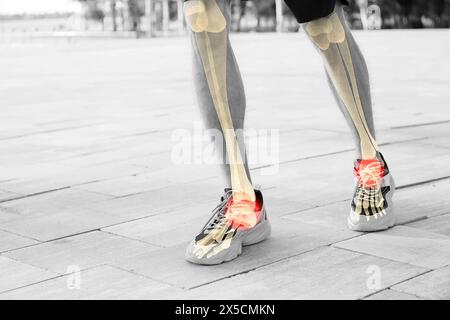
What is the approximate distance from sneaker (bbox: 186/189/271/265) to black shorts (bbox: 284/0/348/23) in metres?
0.63

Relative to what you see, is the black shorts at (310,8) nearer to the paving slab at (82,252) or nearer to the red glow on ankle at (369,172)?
the red glow on ankle at (369,172)

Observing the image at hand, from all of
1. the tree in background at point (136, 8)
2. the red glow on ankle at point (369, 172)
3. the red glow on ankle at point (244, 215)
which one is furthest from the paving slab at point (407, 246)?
the tree in background at point (136, 8)

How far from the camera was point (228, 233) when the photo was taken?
2801mm

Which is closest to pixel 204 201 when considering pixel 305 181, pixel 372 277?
pixel 305 181

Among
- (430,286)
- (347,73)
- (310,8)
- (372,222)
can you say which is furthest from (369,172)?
(430,286)

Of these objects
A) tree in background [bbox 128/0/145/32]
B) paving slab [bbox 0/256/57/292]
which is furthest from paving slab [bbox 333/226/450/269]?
tree in background [bbox 128/0/145/32]

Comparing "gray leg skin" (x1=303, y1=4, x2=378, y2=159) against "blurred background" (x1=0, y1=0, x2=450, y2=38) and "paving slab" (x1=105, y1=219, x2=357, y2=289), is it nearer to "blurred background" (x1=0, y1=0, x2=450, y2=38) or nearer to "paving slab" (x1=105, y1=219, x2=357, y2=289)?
"paving slab" (x1=105, y1=219, x2=357, y2=289)

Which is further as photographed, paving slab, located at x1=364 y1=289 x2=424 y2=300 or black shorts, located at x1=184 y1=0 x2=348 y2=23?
black shorts, located at x1=184 y1=0 x2=348 y2=23

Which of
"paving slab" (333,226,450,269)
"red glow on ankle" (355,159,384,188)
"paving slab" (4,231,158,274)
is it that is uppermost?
"red glow on ankle" (355,159,384,188)

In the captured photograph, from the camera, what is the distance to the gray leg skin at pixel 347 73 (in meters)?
3.01

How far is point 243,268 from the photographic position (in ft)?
8.62

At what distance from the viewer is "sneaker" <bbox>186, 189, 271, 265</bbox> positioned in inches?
106
